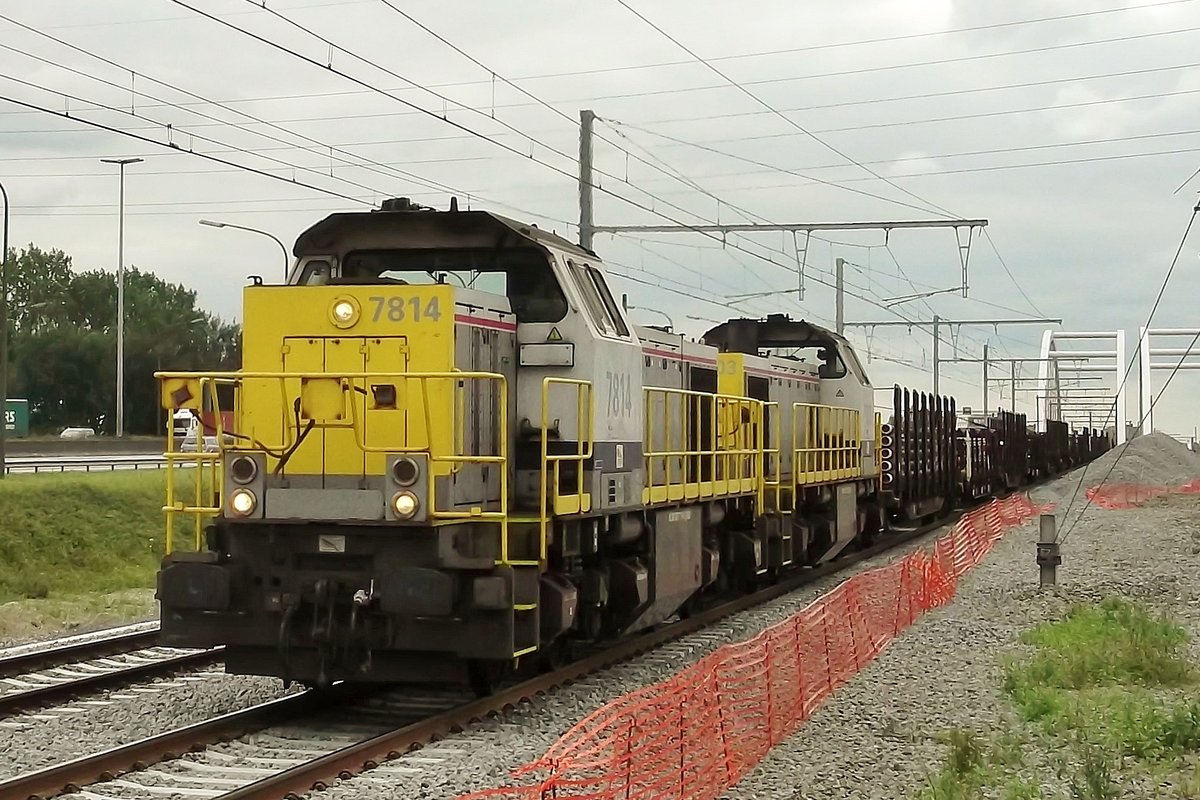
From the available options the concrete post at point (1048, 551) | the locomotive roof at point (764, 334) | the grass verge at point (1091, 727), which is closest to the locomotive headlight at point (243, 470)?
the grass verge at point (1091, 727)

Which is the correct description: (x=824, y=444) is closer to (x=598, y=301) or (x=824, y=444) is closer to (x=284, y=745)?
(x=598, y=301)

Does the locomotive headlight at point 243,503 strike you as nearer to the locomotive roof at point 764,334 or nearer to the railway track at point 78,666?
the railway track at point 78,666

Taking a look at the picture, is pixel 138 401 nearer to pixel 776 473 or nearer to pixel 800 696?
pixel 776 473

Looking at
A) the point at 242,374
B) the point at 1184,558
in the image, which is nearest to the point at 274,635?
the point at 242,374

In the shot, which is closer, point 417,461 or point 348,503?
point 417,461

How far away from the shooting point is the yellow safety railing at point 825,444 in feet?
62.0

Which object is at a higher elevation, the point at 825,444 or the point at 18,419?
the point at 18,419

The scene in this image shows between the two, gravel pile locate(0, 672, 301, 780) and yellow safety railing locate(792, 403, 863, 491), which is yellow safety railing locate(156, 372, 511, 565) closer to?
gravel pile locate(0, 672, 301, 780)

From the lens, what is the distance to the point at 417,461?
364 inches

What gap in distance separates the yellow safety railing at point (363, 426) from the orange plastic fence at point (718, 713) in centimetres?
162

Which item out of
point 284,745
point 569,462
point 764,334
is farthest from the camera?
point 764,334

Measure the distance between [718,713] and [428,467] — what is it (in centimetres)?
239

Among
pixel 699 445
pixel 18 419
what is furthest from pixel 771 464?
pixel 18 419

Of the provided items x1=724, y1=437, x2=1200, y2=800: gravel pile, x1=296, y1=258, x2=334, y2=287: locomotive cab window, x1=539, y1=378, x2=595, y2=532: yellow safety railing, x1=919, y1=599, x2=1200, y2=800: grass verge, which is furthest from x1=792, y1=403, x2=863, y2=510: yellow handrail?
x1=296, y1=258, x2=334, y2=287: locomotive cab window
